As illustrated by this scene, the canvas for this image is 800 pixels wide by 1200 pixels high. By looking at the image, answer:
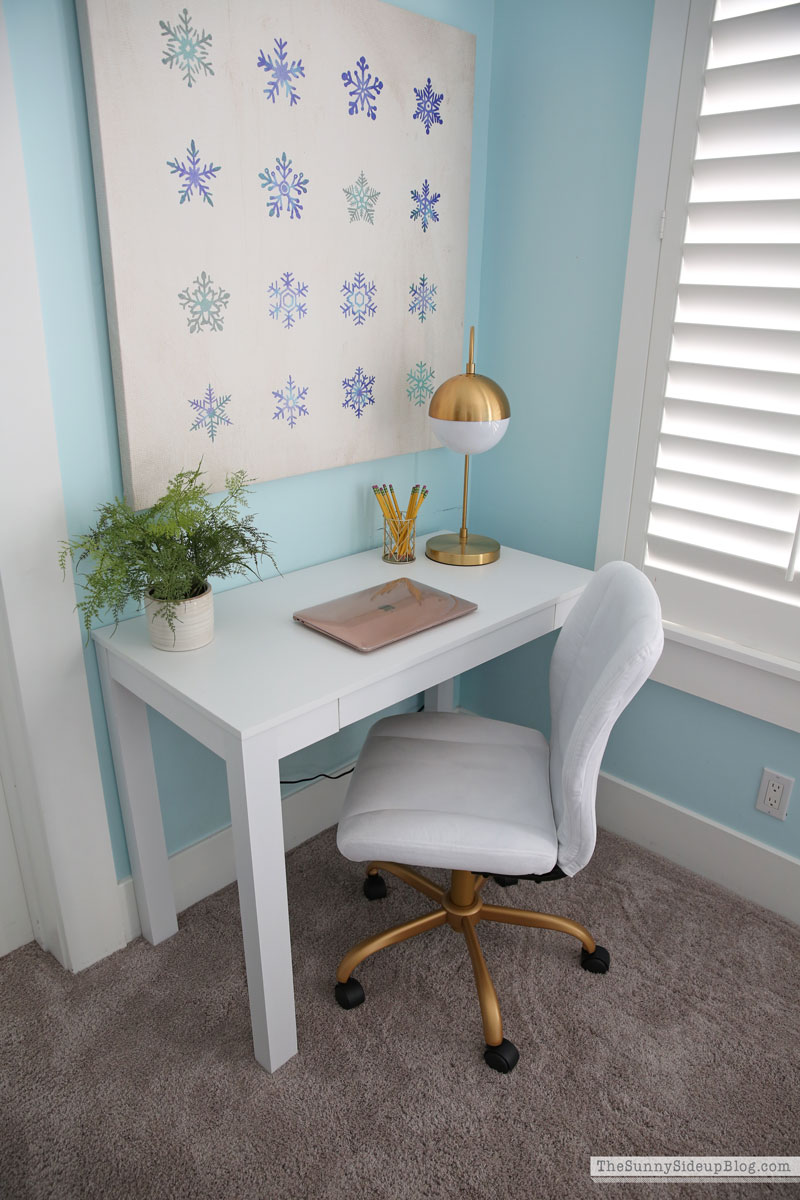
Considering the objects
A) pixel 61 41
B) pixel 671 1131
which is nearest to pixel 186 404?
pixel 61 41

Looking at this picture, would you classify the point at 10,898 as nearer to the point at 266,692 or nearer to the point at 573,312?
the point at 266,692

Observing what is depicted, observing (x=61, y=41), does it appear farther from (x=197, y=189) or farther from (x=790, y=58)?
(x=790, y=58)

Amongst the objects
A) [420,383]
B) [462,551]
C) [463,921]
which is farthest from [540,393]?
[463,921]

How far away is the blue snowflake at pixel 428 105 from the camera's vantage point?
1.80 meters

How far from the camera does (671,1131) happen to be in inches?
55.4

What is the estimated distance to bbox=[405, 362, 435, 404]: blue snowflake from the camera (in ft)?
6.58

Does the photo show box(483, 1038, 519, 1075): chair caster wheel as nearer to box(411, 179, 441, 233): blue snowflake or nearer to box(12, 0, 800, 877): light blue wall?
box(12, 0, 800, 877): light blue wall

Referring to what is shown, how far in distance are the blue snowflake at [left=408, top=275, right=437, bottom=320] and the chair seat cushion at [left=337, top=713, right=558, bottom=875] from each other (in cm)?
97

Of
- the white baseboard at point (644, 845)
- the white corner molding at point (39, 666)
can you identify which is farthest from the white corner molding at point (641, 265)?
the white corner molding at point (39, 666)

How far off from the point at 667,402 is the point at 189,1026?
5.35 ft

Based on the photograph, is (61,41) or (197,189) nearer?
(61,41)

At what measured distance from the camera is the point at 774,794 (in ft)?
6.05

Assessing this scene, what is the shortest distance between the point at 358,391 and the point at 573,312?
22.2 inches

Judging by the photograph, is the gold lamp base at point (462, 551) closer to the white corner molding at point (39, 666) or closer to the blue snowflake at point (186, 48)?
the white corner molding at point (39, 666)
